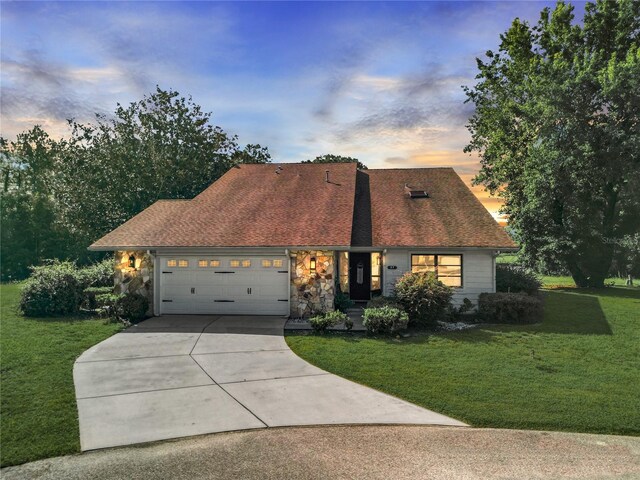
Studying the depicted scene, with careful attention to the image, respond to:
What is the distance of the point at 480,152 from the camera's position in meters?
32.5

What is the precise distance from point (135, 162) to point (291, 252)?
2091 centimetres

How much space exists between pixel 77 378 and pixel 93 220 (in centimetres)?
2482

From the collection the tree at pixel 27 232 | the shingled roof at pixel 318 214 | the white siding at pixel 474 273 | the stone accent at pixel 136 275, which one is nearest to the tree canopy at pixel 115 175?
the tree at pixel 27 232

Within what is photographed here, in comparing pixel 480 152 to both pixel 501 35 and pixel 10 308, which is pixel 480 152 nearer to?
pixel 501 35

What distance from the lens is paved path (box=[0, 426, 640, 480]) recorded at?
5.34 meters

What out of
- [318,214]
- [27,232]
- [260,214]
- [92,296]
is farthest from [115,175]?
[318,214]

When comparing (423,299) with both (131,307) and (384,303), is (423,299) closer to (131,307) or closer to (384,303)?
(384,303)

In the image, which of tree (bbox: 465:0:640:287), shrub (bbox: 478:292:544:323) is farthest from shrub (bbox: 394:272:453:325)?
tree (bbox: 465:0:640:287)

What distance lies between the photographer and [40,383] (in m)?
8.82

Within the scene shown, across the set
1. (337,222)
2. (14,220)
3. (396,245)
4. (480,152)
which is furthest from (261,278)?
(14,220)

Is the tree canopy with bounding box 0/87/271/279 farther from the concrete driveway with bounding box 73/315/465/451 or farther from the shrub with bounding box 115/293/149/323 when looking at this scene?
the concrete driveway with bounding box 73/315/465/451

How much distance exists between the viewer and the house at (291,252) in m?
15.9

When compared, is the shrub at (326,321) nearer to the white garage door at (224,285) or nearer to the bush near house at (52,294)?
the white garage door at (224,285)

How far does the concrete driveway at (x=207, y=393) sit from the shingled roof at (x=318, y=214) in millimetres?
5195
